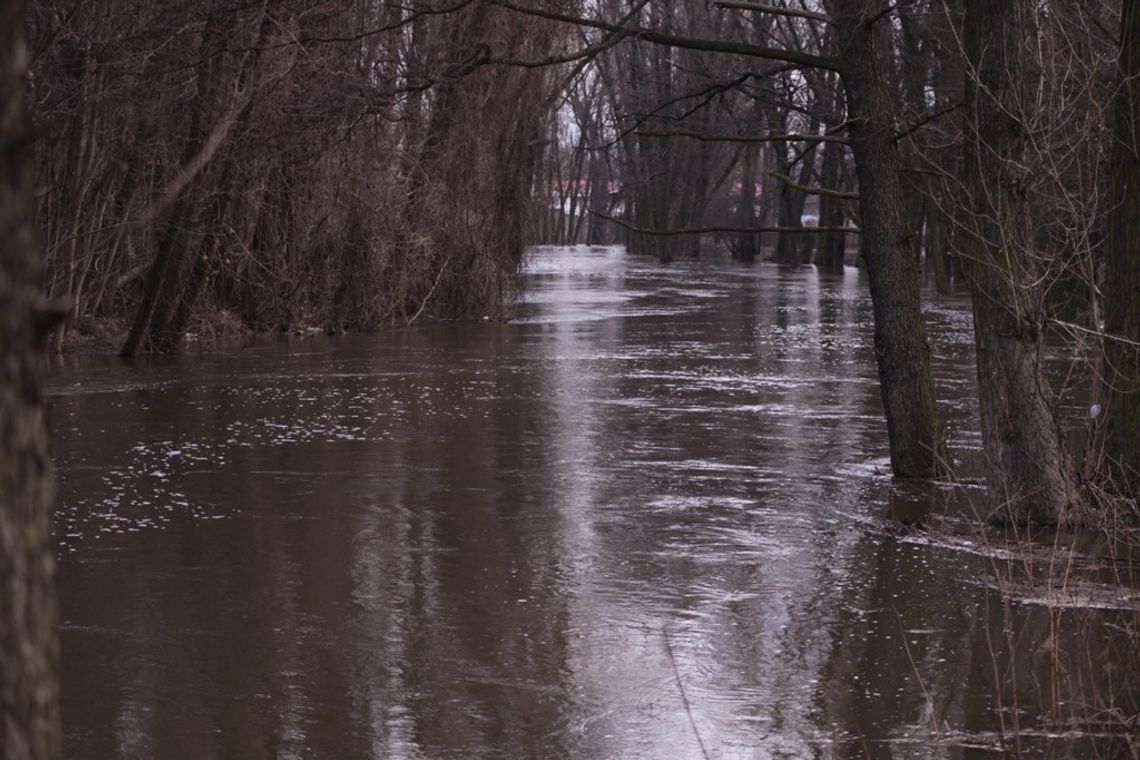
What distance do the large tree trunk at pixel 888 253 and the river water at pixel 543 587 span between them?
561 millimetres

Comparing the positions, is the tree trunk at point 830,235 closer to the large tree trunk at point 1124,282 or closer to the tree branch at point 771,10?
the tree branch at point 771,10

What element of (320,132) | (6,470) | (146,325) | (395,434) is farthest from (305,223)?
(6,470)

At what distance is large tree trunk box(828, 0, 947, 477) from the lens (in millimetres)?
11711

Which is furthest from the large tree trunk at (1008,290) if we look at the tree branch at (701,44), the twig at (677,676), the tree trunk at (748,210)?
the tree trunk at (748,210)

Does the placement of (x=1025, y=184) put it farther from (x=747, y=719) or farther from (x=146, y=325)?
(x=146, y=325)

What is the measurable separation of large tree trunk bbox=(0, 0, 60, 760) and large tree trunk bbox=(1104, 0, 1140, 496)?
8784 mm

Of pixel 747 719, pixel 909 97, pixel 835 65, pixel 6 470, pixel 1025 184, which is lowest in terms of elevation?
pixel 747 719

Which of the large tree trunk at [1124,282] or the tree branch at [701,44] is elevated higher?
the tree branch at [701,44]

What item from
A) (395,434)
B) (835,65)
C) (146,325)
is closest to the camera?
(835,65)

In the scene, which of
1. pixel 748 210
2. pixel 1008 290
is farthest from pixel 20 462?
pixel 748 210

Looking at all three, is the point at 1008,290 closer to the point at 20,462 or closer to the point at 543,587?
the point at 543,587

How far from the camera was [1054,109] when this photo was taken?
31.2ft

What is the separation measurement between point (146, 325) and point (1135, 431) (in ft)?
48.0

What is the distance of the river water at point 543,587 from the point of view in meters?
6.30
